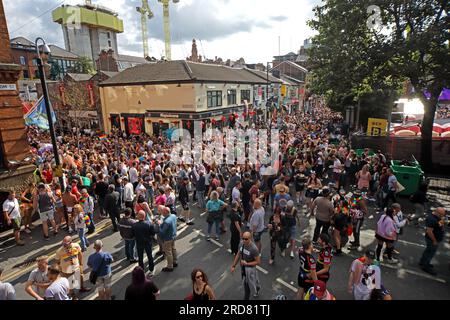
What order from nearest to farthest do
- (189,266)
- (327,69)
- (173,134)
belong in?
1. (189,266)
2. (327,69)
3. (173,134)

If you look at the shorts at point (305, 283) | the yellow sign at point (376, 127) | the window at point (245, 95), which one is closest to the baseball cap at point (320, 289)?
the shorts at point (305, 283)

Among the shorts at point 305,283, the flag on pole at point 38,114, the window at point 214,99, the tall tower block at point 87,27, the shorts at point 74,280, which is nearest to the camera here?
the shorts at point 305,283

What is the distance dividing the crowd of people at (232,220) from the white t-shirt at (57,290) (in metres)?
0.02

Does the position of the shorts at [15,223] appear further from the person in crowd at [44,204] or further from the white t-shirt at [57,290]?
the white t-shirt at [57,290]

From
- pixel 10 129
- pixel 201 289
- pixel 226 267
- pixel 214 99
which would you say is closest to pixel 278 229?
pixel 226 267

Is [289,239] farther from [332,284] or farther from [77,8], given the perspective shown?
[77,8]

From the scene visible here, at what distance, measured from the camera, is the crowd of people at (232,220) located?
4789mm

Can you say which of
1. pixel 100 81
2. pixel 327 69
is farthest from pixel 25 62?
pixel 327 69

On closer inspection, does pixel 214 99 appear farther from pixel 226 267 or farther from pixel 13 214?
pixel 226 267

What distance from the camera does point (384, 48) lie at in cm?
1212

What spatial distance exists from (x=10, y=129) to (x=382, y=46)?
16.1 m

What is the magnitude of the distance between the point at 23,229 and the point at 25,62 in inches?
Result: 2214

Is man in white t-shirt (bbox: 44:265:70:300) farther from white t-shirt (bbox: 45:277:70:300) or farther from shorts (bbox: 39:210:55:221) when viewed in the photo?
shorts (bbox: 39:210:55:221)

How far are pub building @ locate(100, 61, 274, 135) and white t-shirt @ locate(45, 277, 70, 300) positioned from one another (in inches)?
877
